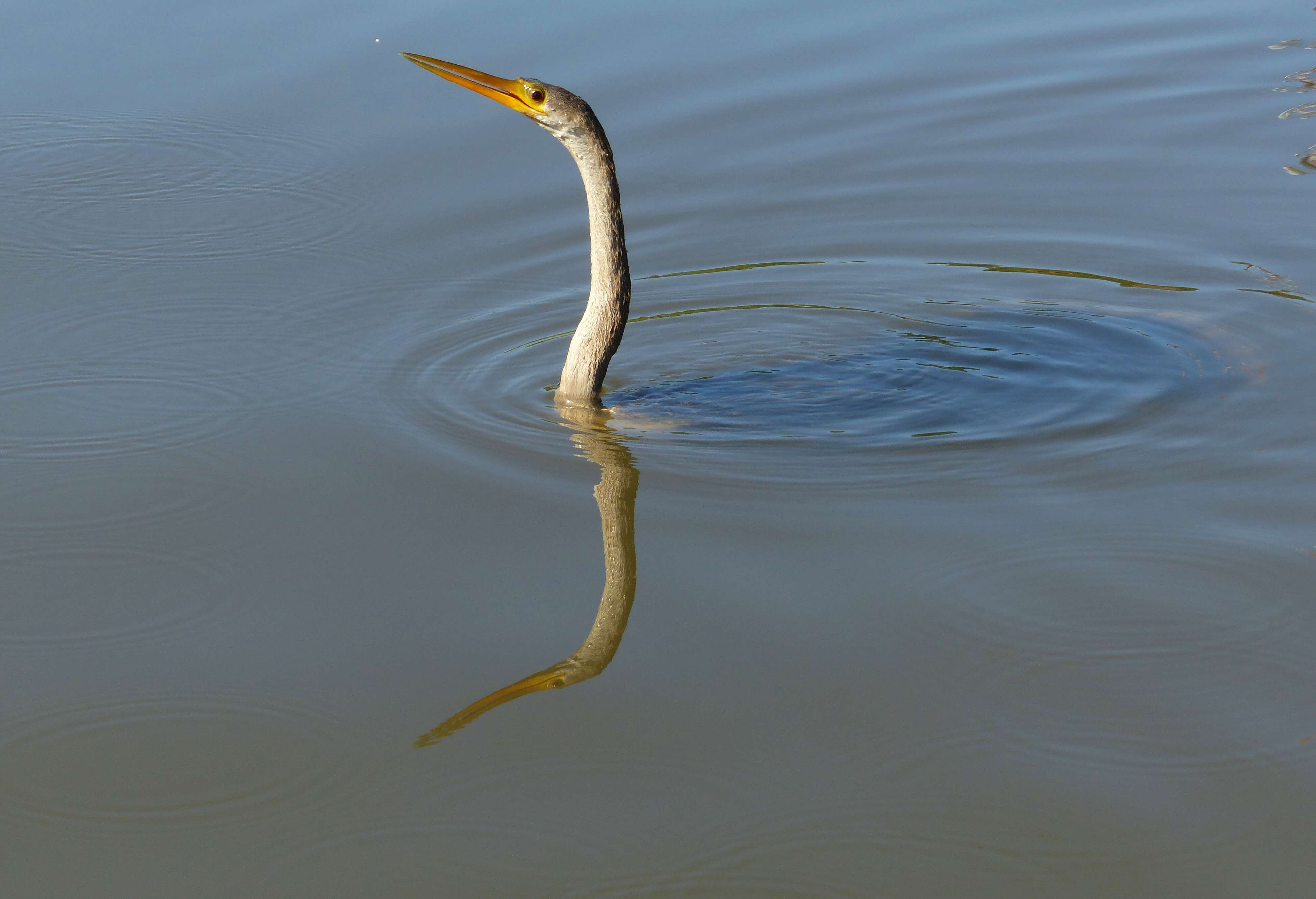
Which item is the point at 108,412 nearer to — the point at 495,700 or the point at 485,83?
the point at 485,83

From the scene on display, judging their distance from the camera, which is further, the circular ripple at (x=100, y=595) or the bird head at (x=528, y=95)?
the bird head at (x=528, y=95)

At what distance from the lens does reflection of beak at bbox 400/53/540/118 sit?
5113 millimetres

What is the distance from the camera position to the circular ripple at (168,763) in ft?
10.4

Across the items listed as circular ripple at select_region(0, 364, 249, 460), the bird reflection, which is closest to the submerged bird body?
the bird reflection

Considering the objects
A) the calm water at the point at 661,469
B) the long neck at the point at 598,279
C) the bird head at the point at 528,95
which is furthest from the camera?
the long neck at the point at 598,279

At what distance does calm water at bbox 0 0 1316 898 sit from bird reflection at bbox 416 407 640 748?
0.7 inches

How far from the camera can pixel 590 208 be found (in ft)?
17.6

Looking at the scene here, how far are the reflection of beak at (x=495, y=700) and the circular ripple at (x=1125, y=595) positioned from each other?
1075 mm

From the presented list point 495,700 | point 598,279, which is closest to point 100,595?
point 495,700

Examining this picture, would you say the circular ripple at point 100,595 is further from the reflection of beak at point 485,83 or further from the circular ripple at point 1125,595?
the circular ripple at point 1125,595

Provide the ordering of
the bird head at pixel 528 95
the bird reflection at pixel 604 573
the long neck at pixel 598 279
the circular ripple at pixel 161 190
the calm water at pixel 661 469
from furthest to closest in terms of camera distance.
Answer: the circular ripple at pixel 161 190 → the long neck at pixel 598 279 → the bird head at pixel 528 95 → the bird reflection at pixel 604 573 → the calm water at pixel 661 469

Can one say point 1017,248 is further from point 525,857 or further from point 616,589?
point 525,857

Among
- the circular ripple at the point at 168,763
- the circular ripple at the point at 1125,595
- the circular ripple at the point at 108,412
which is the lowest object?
the circular ripple at the point at 168,763

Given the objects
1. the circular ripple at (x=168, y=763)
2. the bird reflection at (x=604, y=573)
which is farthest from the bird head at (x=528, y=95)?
the circular ripple at (x=168, y=763)
